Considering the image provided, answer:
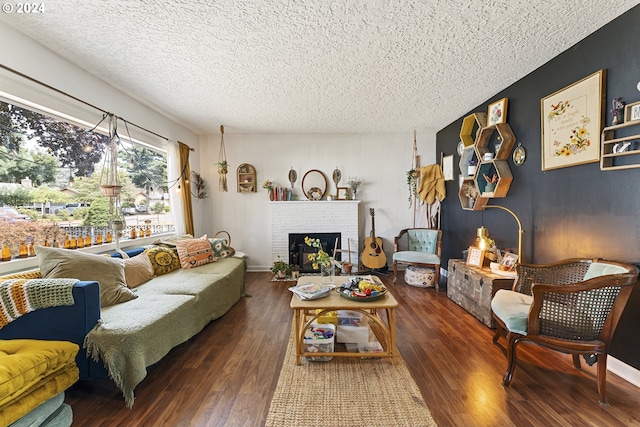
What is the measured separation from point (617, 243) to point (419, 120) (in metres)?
2.73

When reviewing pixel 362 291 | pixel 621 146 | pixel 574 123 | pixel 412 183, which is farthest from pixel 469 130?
pixel 362 291

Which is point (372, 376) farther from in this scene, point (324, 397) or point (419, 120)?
point (419, 120)

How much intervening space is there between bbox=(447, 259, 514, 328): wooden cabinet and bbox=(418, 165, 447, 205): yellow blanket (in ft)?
4.69

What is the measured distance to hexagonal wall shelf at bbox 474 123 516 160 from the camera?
277 cm

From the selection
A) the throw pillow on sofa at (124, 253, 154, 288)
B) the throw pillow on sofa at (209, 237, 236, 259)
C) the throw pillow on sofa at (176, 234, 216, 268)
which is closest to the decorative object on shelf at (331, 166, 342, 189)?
the throw pillow on sofa at (209, 237, 236, 259)

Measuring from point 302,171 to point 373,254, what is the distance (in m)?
1.89

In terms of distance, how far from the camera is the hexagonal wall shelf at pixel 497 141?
2766mm

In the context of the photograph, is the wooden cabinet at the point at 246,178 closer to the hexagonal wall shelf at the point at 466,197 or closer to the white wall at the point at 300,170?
the white wall at the point at 300,170

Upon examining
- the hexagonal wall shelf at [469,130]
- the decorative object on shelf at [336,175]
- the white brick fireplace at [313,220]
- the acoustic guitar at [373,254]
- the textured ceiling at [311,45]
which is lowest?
the acoustic guitar at [373,254]

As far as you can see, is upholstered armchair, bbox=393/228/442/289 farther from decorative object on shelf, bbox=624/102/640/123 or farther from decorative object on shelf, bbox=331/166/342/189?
decorative object on shelf, bbox=624/102/640/123

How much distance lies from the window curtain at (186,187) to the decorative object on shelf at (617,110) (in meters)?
4.59

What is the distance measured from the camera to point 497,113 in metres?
2.91

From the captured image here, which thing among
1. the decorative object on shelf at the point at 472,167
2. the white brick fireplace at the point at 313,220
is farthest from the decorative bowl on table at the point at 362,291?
the white brick fireplace at the point at 313,220

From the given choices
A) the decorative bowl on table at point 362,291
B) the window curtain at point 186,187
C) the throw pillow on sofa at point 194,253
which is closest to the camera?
the decorative bowl on table at point 362,291
